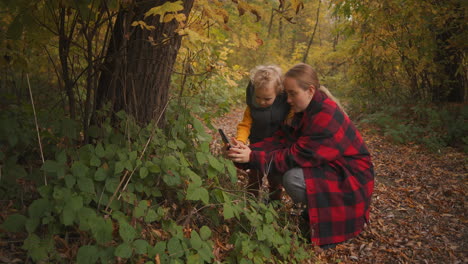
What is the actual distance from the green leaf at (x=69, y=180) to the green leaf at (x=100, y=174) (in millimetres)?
151

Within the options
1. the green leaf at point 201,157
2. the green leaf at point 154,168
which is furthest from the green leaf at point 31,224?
the green leaf at point 201,157

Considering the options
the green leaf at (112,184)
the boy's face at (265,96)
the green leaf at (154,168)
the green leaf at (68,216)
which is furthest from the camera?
the boy's face at (265,96)

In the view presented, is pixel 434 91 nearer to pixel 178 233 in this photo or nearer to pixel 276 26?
pixel 178 233

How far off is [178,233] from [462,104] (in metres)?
6.92

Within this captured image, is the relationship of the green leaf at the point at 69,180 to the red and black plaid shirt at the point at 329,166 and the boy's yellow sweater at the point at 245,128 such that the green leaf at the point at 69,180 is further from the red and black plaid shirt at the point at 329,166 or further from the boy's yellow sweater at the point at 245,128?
the boy's yellow sweater at the point at 245,128

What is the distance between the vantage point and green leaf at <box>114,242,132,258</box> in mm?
1527

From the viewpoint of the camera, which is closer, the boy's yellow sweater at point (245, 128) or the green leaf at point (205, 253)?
the green leaf at point (205, 253)

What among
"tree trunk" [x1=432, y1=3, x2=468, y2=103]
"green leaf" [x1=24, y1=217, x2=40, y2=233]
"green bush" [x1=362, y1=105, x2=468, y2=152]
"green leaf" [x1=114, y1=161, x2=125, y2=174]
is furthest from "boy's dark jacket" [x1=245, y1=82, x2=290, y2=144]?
"tree trunk" [x1=432, y1=3, x2=468, y2=103]

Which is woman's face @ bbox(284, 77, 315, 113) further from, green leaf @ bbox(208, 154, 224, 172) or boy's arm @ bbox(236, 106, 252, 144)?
green leaf @ bbox(208, 154, 224, 172)

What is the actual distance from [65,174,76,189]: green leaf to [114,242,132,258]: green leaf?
1.29 ft

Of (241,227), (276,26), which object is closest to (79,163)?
(241,227)

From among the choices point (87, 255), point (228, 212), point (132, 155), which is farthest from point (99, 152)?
point (228, 212)

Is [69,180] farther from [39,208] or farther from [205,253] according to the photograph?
[205,253]

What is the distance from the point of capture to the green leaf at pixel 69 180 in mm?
1604
